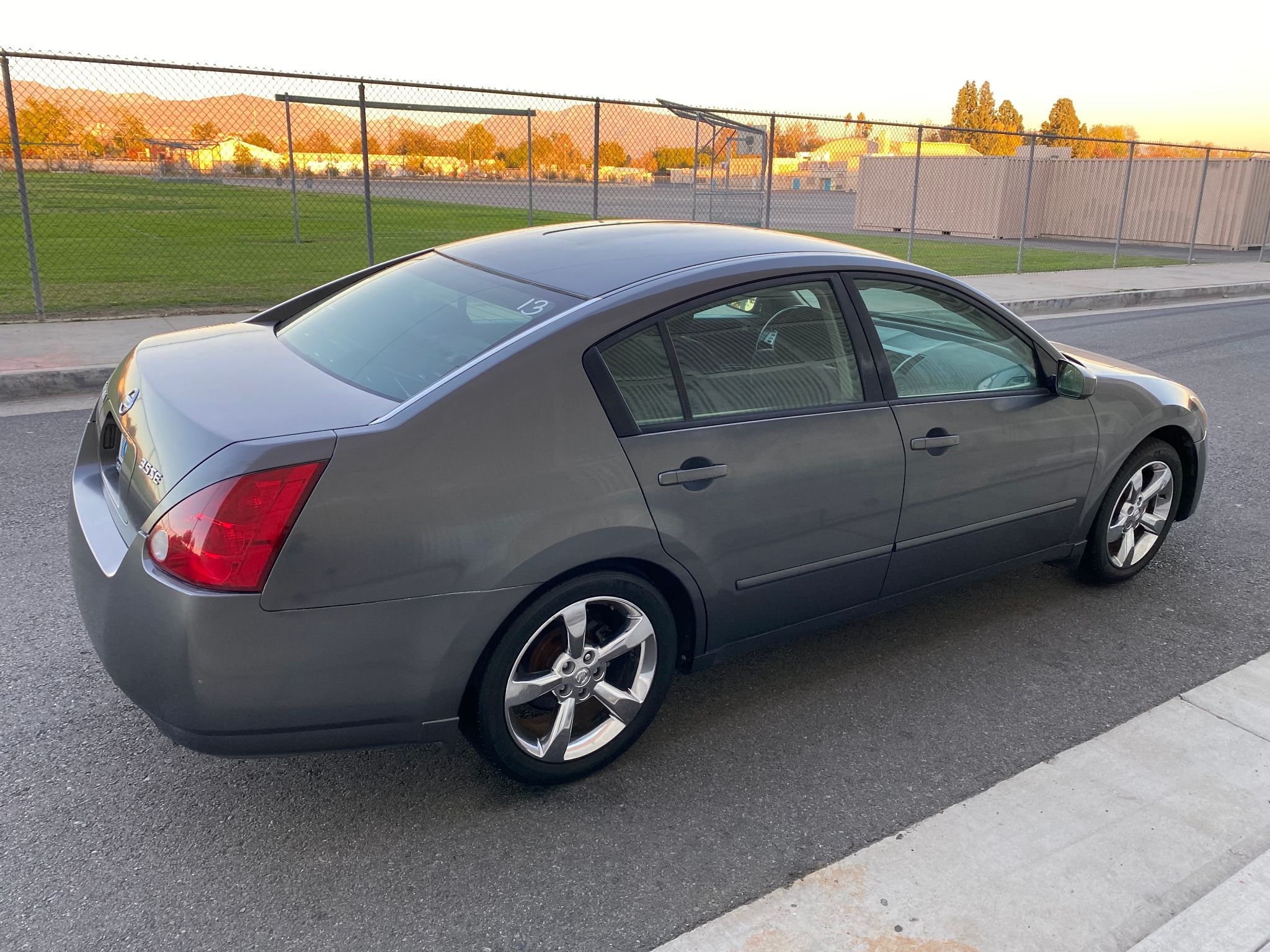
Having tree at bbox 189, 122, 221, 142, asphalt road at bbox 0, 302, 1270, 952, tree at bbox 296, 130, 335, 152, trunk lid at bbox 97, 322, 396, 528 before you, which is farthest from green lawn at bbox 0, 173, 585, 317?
asphalt road at bbox 0, 302, 1270, 952

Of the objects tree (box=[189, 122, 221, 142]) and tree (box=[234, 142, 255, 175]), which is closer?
tree (box=[189, 122, 221, 142])

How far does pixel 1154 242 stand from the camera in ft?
84.1

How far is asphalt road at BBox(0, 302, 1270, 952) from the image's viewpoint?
2.37 meters

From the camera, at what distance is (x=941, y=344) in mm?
3656

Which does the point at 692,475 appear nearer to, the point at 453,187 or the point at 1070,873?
the point at 1070,873

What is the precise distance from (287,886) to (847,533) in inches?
75.1

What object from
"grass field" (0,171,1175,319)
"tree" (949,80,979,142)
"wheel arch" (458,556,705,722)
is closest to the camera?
"wheel arch" (458,556,705,722)

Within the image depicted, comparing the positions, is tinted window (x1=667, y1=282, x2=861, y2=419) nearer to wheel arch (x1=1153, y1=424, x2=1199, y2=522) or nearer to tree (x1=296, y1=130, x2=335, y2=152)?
wheel arch (x1=1153, y1=424, x2=1199, y2=522)

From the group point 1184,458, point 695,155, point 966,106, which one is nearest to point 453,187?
point 695,155

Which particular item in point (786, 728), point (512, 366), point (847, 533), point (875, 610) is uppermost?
point (512, 366)

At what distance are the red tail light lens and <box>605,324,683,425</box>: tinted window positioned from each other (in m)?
0.89

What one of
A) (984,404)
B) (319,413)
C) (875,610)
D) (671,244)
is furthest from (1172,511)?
(319,413)

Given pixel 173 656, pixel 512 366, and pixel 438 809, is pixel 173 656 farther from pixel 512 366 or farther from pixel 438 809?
pixel 512 366

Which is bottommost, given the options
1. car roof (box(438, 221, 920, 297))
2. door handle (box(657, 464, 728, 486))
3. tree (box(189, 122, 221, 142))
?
door handle (box(657, 464, 728, 486))
